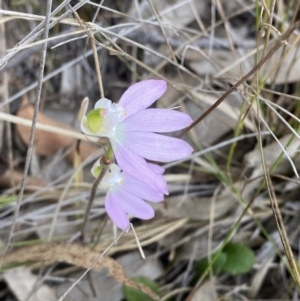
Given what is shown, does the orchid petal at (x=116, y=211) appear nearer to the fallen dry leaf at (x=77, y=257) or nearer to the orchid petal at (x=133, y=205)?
the orchid petal at (x=133, y=205)

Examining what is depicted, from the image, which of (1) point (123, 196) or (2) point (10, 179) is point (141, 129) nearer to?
(1) point (123, 196)

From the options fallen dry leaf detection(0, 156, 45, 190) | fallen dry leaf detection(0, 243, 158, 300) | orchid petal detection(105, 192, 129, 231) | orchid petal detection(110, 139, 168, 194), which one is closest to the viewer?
orchid petal detection(110, 139, 168, 194)

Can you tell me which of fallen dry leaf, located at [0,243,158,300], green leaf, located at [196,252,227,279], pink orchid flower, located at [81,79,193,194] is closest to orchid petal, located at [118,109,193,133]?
pink orchid flower, located at [81,79,193,194]

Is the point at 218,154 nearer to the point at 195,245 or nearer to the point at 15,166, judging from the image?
the point at 195,245

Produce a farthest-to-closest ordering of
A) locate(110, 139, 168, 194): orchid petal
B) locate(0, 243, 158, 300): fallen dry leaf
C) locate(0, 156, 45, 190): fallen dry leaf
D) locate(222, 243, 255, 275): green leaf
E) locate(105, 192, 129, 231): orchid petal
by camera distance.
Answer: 1. locate(0, 156, 45, 190): fallen dry leaf
2. locate(222, 243, 255, 275): green leaf
3. locate(0, 243, 158, 300): fallen dry leaf
4. locate(105, 192, 129, 231): orchid petal
5. locate(110, 139, 168, 194): orchid petal

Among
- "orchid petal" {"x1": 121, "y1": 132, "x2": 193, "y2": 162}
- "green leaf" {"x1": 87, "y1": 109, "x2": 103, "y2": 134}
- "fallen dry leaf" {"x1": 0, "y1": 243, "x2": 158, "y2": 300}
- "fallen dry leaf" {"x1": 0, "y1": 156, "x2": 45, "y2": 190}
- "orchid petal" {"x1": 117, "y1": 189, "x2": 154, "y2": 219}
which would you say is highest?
"green leaf" {"x1": 87, "y1": 109, "x2": 103, "y2": 134}

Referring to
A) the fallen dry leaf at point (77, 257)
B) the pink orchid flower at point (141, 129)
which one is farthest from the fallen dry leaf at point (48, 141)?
the pink orchid flower at point (141, 129)

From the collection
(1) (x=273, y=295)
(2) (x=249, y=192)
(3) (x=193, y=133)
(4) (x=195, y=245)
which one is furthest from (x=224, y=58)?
(1) (x=273, y=295)

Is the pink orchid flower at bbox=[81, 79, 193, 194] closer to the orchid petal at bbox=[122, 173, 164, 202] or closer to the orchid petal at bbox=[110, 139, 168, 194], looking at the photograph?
the orchid petal at bbox=[110, 139, 168, 194]
